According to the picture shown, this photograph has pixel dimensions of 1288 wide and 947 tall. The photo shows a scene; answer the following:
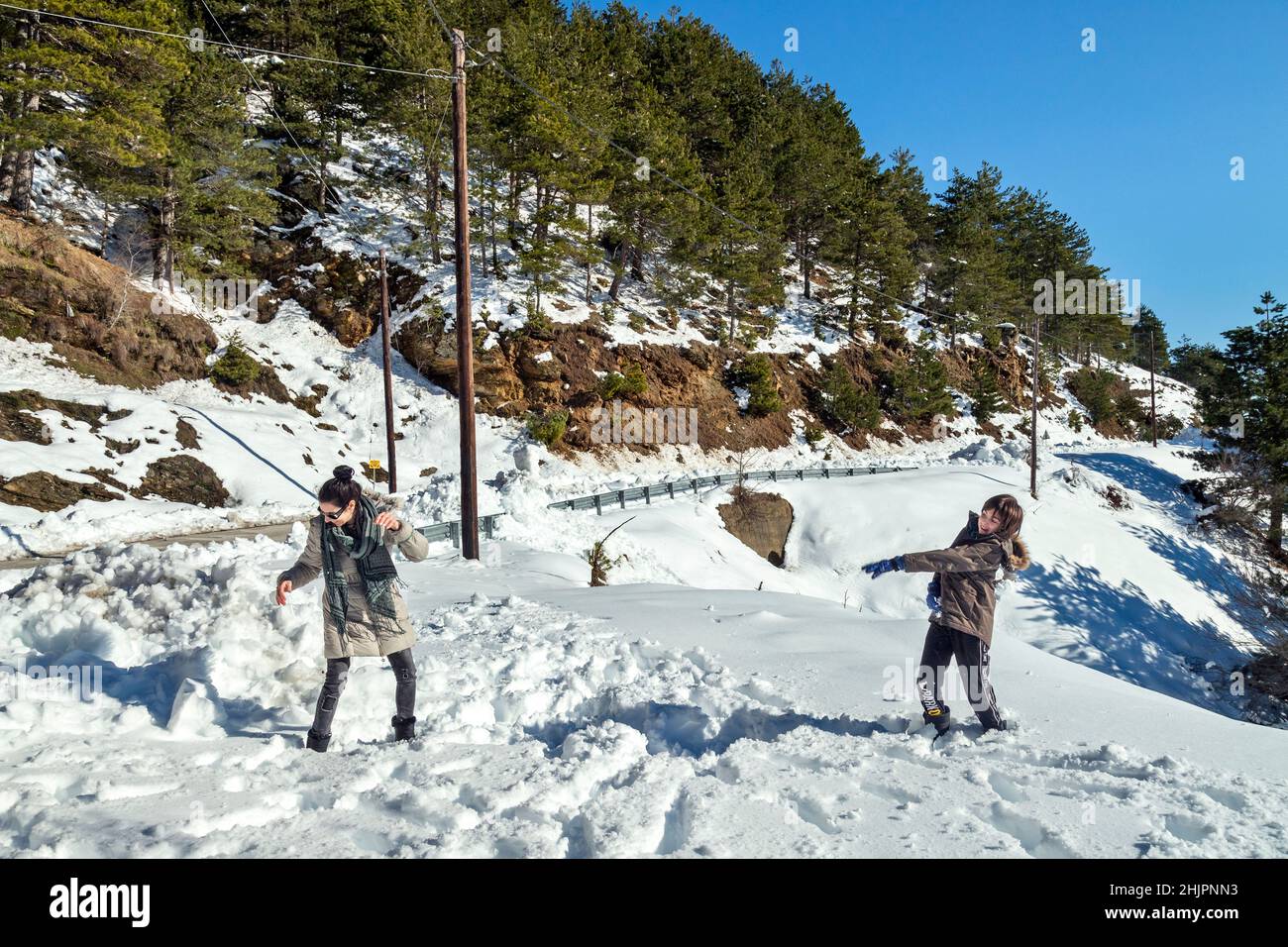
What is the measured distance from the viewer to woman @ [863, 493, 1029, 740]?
178 inches

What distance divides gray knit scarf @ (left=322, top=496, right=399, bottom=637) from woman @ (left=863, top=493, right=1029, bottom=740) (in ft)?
10.7

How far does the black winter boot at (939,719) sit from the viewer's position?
454 centimetres

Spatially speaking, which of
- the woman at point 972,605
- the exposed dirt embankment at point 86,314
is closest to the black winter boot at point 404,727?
the woman at point 972,605

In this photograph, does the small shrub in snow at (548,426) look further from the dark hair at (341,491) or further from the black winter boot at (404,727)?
the dark hair at (341,491)

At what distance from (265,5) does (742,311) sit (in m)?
32.0

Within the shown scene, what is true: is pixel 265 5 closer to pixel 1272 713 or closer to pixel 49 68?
pixel 49 68

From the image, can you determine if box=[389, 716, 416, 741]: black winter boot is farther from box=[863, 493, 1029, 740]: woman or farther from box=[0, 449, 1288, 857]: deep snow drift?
box=[863, 493, 1029, 740]: woman

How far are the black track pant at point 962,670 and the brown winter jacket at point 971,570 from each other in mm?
89

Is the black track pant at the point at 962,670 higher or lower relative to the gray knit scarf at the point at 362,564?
lower

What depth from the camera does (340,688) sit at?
439 centimetres

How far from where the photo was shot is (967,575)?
4660 mm

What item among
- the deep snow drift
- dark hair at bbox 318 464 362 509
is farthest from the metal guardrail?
dark hair at bbox 318 464 362 509

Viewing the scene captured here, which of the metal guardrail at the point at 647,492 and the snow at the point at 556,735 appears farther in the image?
the metal guardrail at the point at 647,492

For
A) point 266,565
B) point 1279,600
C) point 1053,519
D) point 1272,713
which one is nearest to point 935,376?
point 1053,519
